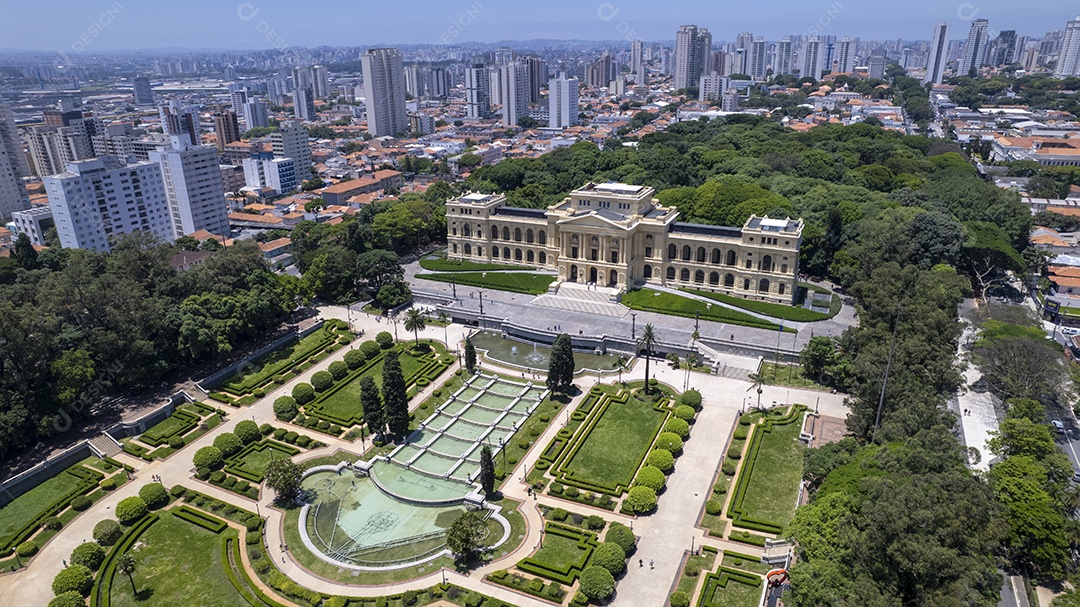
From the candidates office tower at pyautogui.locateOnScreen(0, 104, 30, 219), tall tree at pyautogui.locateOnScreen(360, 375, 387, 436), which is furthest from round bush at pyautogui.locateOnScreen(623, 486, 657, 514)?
office tower at pyautogui.locateOnScreen(0, 104, 30, 219)

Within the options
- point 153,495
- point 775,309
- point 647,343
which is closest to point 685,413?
point 647,343

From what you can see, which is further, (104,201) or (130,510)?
(104,201)

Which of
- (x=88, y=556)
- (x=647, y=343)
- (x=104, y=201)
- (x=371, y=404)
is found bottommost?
(x=88, y=556)

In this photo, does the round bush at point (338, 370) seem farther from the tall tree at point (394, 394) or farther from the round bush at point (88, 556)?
the round bush at point (88, 556)

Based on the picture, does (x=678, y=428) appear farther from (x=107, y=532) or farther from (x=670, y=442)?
(x=107, y=532)

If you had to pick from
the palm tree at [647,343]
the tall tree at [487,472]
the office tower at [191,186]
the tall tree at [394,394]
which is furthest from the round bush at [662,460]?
the office tower at [191,186]

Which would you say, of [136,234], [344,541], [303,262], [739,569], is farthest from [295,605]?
[303,262]

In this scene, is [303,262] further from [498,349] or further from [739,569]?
[739,569]
